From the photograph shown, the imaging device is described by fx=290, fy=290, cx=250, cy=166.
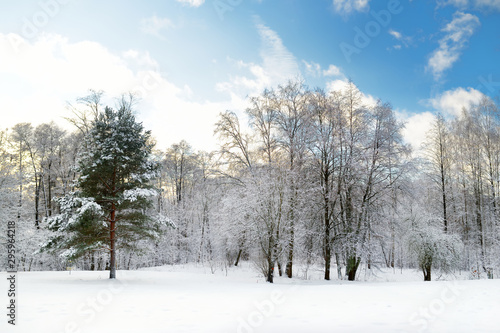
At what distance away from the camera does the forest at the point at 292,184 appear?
1298cm

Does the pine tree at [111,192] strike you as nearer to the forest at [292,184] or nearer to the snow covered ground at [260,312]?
the forest at [292,184]

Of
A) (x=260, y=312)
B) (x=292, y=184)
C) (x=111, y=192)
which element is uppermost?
(x=292, y=184)

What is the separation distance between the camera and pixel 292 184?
14.9 m

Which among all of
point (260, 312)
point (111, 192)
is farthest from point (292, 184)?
point (260, 312)

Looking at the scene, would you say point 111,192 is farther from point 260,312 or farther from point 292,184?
point 260,312

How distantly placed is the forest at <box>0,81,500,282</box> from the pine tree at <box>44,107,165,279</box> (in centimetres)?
5

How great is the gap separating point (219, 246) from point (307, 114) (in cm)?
1131

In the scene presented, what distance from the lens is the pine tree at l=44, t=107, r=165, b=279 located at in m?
12.1

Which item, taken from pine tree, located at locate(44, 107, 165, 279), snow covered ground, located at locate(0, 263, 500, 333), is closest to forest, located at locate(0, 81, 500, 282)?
pine tree, located at locate(44, 107, 165, 279)

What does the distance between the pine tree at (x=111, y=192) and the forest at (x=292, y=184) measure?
2.1 inches

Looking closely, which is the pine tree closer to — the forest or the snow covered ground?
the forest

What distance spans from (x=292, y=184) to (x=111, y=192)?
8662 millimetres

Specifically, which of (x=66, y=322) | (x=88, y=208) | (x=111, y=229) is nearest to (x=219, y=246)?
(x=111, y=229)

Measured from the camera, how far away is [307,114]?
55.1 ft
